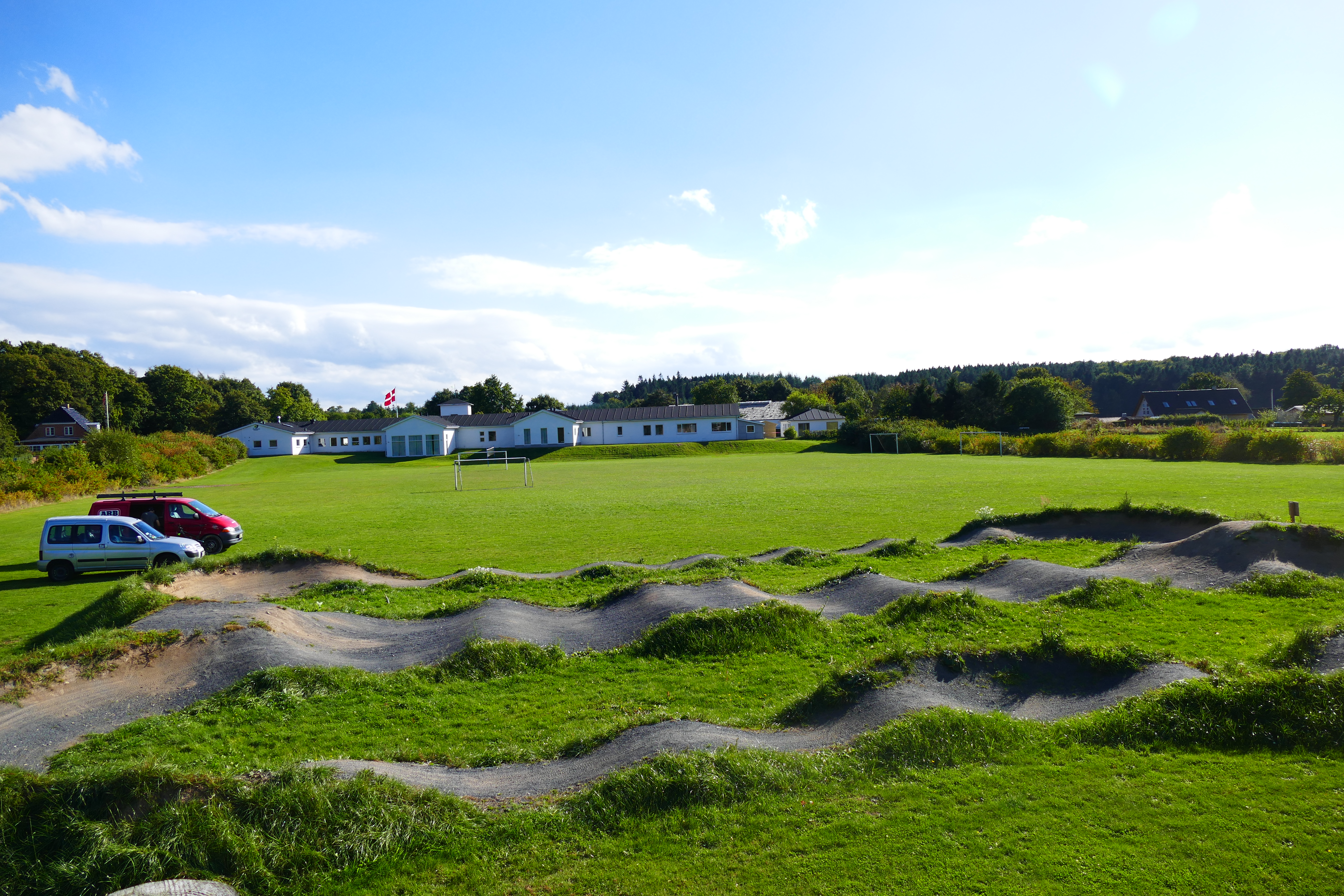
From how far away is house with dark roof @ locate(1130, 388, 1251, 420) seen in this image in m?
119

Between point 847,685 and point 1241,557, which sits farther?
point 1241,557

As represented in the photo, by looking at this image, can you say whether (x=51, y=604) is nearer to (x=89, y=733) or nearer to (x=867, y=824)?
(x=89, y=733)

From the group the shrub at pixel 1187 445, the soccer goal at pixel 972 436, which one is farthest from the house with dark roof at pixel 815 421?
the shrub at pixel 1187 445

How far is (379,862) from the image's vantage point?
18.5 ft

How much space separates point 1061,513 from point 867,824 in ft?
59.3

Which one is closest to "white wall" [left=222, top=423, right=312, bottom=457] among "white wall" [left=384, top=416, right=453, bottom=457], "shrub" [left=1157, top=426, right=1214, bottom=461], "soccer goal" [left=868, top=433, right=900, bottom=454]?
"white wall" [left=384, top=416, right=453, bottom=457]

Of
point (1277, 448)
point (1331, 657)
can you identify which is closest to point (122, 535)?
point (1331, 657)

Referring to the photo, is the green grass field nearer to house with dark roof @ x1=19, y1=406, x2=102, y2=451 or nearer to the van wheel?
the van wheel

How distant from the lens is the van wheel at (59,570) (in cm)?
1927

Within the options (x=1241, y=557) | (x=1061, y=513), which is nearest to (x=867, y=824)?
(x=1241, y=557)

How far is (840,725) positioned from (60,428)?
115m

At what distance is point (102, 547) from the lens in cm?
1962

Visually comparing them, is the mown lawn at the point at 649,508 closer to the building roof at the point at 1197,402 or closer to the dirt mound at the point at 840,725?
the dirt mound at the point at 840,725

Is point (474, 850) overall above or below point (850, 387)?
below
